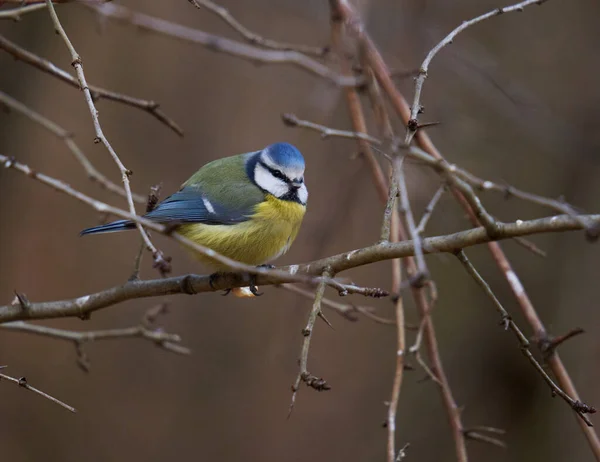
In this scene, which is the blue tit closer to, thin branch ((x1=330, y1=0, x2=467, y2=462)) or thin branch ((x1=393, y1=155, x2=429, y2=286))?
thin branch ((x1=330, y1=0, x2=467, y2=462))

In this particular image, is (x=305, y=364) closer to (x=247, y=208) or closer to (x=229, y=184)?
(x=247, y=208)

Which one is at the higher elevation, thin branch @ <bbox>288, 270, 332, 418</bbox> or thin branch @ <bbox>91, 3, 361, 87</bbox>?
thin branch @ <bbox>91, 3, 361, 87</bbox>

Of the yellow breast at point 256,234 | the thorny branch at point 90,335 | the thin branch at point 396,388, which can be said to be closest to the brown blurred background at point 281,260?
the yellow breast at point 256,234

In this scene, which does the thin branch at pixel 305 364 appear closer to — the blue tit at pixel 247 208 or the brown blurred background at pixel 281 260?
the blue tit at pixel 247 208

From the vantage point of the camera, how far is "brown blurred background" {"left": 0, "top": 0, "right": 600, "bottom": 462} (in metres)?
4.08

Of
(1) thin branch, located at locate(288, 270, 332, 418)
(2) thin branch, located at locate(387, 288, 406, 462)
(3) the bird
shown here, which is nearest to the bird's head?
(3) the bird

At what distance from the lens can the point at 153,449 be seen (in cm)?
422

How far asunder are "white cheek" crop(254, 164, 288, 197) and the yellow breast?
0.06 meters

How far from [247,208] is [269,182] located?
18cm

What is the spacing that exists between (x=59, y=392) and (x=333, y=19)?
9.05ft

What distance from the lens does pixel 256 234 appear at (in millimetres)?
2881

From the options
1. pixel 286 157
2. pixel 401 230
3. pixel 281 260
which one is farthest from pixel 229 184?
pixel 281 260

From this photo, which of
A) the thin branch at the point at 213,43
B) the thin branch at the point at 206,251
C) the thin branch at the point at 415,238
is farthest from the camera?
the thin branch at the point at 213,43

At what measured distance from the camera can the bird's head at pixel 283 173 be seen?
299 cm
